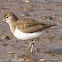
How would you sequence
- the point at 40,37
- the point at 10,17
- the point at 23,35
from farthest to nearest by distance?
the point at 40,37
the point at 10,17
the point at 23,35

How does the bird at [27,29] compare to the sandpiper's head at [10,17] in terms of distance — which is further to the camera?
the sandpiper's head at [10,17]

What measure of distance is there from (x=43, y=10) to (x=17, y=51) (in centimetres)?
526

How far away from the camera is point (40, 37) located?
1112 centimetres

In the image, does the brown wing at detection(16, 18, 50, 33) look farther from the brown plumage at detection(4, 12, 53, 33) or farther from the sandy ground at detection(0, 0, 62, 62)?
the sandy ground at detection(0, 0, 62, 62)

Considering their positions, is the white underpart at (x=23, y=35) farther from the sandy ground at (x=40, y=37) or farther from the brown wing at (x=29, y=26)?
the sandy ground at (x=40, y=37)

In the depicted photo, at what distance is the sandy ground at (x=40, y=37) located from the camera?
914 centimetres

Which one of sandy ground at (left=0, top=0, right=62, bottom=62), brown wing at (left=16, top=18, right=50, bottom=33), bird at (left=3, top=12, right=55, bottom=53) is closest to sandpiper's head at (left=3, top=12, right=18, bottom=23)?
bird at (left=3, top=12, right=55, bottom=53)

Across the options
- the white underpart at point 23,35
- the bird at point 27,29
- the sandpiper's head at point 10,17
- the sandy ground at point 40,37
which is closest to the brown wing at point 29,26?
the bird at point 27,29

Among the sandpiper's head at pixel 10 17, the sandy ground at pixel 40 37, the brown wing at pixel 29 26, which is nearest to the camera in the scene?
the sandy ground at pixel 40 37

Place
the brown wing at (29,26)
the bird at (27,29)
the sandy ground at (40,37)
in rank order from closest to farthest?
the sandy ground at (40,37) < the bird at (27,29) < the brown wing at (29,26)

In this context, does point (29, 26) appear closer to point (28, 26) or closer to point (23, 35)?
point (28, 26)

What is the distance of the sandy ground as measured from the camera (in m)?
9.14

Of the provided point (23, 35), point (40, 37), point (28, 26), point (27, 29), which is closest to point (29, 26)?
point (28, 26)

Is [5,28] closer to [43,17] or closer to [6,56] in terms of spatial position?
[43,17]
